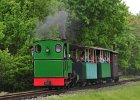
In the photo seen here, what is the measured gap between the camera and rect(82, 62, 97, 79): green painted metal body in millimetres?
29416

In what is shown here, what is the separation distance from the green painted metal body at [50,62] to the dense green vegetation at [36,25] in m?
3.09

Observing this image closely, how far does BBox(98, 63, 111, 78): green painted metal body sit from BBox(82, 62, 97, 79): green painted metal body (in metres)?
0.99

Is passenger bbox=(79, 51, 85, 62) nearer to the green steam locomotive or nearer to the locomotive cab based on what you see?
the green steam locomotive

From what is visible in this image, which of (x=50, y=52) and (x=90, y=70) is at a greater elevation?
(x=50, y=52)

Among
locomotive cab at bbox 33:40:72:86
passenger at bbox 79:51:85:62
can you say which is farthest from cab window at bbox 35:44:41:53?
passenger at bbox 79:51:85:62

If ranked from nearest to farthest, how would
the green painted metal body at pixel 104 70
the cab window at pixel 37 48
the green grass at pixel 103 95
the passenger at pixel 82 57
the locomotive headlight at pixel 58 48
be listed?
the green grass at pixel 103 95
the locomotive headlight at pixel 58 48
the cab window at pixel 37 48
the passenger at pixel 82 57
the green painted metal body at pixel 104 70

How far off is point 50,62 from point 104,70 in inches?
353

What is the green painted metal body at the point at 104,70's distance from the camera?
108ft

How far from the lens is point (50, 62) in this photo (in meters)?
25.7

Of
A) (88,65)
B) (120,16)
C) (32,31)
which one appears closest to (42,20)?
(32,31)

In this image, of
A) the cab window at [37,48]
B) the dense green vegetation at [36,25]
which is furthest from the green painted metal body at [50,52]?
the dense green vegetation at [36,25]

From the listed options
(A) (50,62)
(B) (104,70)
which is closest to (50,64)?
(A) (50,62)

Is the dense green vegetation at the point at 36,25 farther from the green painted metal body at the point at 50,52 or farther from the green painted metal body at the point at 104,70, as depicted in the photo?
the green painted metal body at the point at 104,70

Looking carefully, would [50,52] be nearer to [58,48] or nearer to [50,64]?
[58,48]
